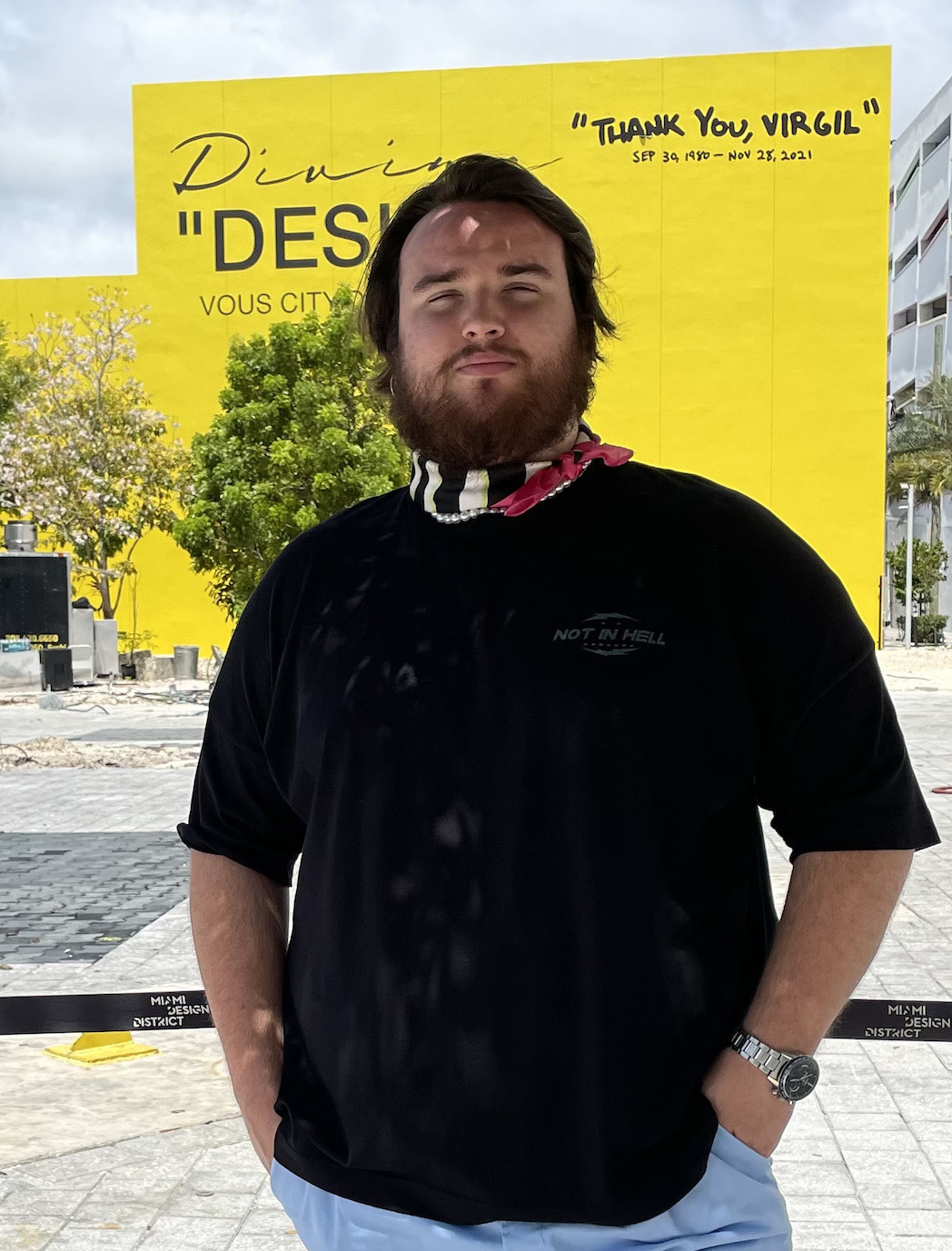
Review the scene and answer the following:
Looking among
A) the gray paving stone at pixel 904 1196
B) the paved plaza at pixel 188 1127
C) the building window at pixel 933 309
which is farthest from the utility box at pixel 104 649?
the building window at pixel 933 309

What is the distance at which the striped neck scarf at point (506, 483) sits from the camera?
2035 millimetres

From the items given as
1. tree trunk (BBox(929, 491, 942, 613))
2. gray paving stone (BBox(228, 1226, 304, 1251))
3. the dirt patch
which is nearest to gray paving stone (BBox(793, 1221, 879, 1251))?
gray paving stone (BBox(228, 1226, 304, 1251))

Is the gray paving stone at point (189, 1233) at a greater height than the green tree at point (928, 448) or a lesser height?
lesser

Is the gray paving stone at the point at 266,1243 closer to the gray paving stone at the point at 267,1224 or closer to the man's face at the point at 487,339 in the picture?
the gray paving stone at the point at 267,1224

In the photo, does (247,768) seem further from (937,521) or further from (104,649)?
(937,521)

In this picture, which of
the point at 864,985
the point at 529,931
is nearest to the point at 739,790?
the point at 529,931

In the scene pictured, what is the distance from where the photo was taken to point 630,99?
33.2 meters

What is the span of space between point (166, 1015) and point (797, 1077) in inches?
105

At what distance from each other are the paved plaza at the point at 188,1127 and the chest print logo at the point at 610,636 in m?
2.66

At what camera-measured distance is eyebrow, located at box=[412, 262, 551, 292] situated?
2156 mm

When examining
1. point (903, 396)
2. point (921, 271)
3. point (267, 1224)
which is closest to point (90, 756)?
point (267, 1224)

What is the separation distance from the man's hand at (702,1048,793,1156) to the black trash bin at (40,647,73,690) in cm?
2538

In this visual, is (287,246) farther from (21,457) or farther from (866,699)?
(866,699)

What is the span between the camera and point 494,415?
211 cm
